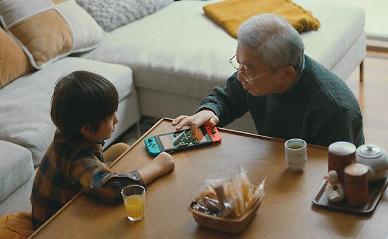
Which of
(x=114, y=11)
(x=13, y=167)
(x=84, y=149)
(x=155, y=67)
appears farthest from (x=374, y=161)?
(x=114, y=11)

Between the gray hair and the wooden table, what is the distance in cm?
27

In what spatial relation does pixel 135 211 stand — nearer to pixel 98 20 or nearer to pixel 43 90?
pixel 43 90

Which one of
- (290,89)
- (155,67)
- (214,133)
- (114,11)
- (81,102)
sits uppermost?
(81,102)

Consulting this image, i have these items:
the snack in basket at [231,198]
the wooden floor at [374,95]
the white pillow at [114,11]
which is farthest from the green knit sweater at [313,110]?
the white pillow at [114,11]

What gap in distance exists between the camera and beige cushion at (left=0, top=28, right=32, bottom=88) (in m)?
3.00

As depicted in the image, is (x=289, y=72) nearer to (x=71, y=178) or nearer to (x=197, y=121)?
(x=197, y=121)

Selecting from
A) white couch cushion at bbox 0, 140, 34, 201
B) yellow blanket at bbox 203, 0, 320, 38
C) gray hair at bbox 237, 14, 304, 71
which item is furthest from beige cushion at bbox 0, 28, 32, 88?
gray hair at bbox 237, 14, 304, 71

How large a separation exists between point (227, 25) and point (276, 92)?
4.69 ft

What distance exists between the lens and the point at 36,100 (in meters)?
2.85

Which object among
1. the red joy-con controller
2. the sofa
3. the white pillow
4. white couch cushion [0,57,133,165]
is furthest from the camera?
the white pillow

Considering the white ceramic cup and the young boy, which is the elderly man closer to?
the white ceramic cup

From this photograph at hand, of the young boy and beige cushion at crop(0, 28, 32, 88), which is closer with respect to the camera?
the young boy

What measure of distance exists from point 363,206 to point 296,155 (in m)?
0.26

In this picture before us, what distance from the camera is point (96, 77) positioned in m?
1.82
